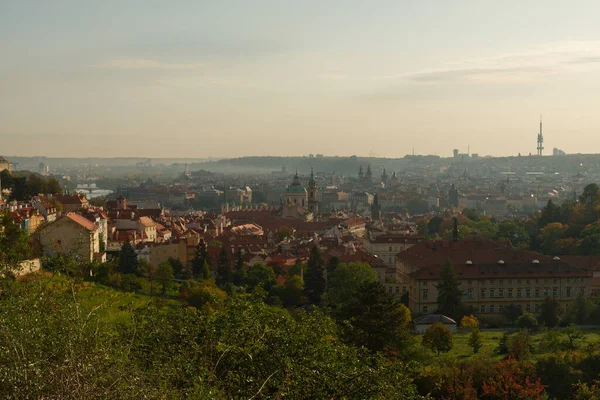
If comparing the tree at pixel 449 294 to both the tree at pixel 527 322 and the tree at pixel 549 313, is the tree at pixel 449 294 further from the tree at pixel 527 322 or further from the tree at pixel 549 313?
the tree at pixel 549 313

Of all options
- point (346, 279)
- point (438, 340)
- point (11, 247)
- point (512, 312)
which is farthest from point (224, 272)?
point (11, 247)

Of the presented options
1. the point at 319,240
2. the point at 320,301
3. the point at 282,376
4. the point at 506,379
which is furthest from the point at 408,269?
the point at 282,376

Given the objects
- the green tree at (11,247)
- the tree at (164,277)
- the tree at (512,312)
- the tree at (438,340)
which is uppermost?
the green tree at (11,247)

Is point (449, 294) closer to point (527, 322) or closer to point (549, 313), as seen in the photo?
point (527, 322)

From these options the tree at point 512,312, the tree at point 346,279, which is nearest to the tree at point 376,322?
the tree at point 346,279

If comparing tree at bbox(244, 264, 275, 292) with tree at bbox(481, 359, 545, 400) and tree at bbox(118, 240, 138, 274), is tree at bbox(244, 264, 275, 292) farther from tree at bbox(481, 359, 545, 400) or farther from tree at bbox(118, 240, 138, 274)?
tree at bbox(481, 359, 545, 400)
